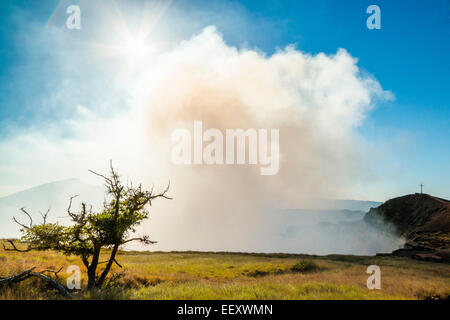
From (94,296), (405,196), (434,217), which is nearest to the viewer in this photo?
(94,296)

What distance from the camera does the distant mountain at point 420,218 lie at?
80.9 meters

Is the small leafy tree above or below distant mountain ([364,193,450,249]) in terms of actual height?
above

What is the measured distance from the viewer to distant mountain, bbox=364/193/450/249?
8090cm

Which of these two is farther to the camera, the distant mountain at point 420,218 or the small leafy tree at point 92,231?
the distant mountain at point 420,218

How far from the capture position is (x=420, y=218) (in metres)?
114

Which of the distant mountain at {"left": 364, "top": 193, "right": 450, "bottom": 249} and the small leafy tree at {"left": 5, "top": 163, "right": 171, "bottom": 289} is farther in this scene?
the distant mountain at {"left": 364, "top": 193, "right": 450, "bottom": 249}

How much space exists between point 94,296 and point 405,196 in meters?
174

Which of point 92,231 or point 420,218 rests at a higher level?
point 92,231

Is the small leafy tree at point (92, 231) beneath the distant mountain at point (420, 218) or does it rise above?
above
